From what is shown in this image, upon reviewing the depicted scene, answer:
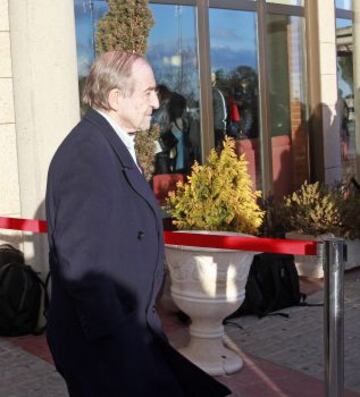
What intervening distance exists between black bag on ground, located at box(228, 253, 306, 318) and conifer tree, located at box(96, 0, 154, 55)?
74.4 inches

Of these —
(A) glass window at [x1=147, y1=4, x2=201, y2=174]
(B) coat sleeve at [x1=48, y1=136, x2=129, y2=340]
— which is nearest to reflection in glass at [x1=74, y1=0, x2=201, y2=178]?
(A) glass window at [x1=147, y1=4, x2=201, y2=174]

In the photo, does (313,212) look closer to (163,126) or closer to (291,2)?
(163,126)

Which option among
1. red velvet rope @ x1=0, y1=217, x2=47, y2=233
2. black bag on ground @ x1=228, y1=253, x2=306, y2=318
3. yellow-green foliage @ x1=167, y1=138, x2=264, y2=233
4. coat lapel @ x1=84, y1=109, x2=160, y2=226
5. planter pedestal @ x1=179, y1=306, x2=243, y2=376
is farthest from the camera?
black bag on ground @ x1=228, y1=253, x2=306, y2=318

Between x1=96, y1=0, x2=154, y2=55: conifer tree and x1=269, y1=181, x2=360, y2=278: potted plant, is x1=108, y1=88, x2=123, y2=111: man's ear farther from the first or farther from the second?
x1=269, y1=181, x2=360, y2=278: potted plant

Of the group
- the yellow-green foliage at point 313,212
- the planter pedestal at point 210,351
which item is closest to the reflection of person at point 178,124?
the yellow-green foliage at point 313,212

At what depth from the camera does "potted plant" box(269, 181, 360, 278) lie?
7090 mm

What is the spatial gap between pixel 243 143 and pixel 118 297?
20.7 ft

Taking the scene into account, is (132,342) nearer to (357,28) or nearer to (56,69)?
(56,69)

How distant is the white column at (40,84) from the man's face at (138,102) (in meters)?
2.77

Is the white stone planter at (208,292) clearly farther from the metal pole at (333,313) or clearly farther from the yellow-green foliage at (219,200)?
the metal pole at (333,313)

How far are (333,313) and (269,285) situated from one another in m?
2.76

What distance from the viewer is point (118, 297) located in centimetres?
242

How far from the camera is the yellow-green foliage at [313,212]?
23.3ft

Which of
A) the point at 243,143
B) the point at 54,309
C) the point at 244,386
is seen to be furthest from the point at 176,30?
the point at 54,309
